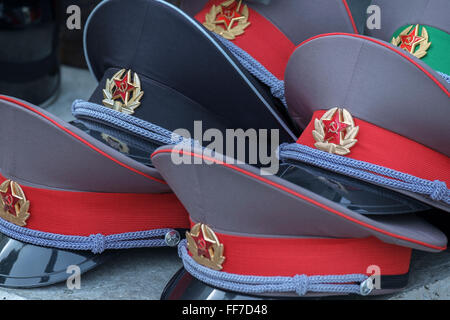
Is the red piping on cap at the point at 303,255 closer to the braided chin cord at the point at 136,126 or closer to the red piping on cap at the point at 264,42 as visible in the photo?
the braided chin cord at the point at 136,126

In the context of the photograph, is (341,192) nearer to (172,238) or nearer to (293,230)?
(293,230)

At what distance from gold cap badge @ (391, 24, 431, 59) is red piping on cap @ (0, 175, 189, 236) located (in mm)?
426

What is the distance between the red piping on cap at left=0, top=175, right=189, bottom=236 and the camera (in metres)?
0.95

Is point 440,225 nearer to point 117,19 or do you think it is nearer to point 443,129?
point 443,129

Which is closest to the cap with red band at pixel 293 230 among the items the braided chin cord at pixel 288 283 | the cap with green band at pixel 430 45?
the braided chin cord at pixel 288 283

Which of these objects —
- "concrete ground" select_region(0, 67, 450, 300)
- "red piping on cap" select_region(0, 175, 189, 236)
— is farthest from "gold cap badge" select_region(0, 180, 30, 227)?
"concrete ground" select_region(0, 67, 450, 300)

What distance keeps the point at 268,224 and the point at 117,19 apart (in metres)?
0.42

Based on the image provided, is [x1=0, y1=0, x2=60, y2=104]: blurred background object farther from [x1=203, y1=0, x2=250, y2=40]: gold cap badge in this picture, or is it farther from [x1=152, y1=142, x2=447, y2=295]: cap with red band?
[x1=152, y1=142, x2=447, y2=295]: cap with red band

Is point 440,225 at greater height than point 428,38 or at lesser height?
lesser

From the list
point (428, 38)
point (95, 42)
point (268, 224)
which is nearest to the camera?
point (268, 224)

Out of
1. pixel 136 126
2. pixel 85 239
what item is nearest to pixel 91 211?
pixel 85 239

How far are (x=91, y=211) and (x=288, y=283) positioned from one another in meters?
0.33

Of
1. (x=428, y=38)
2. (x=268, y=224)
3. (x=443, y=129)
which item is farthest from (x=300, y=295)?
(x=428, y=38)

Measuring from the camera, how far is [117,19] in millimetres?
988
